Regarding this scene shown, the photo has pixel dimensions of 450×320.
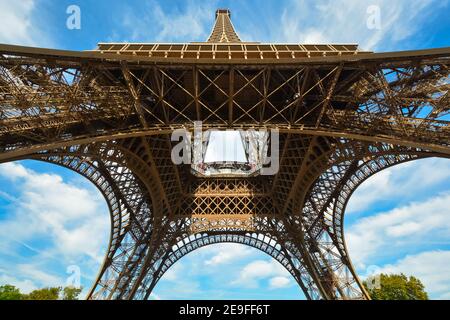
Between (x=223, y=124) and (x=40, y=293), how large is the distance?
39.4m

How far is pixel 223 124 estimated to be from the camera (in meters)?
15.1

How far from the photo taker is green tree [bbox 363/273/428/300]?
119ft

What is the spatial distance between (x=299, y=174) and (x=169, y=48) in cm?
1246

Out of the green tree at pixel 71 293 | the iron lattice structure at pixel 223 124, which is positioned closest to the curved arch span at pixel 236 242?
the iron lattice structure at pixel 223 124

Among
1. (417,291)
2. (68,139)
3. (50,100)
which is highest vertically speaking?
(50,100)

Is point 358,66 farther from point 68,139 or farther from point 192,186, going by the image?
point 192,186

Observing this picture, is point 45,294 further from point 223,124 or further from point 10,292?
point 223,124

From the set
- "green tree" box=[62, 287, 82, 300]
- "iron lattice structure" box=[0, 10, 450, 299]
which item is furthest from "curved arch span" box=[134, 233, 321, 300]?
"green tree" box=[62, 287, 82, 300]

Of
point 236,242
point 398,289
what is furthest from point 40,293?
point 398,289

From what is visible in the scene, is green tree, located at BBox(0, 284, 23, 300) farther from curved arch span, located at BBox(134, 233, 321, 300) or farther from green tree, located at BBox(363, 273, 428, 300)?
green tree, located at BBox(363, 273, 428, 300)

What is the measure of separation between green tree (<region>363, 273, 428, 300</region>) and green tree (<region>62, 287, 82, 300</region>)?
3968 cm

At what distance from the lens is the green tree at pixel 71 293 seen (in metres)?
43.4

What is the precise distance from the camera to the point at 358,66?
521 inches
